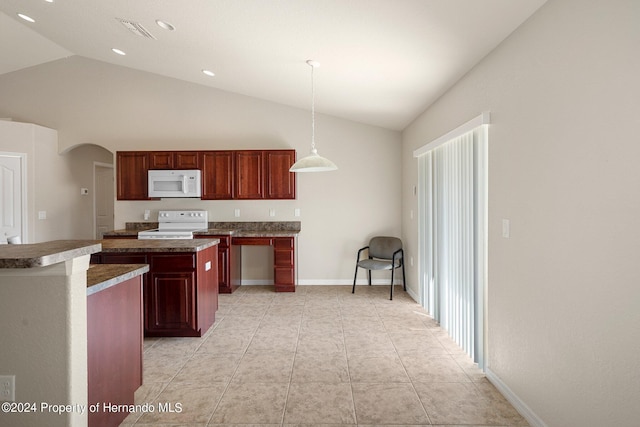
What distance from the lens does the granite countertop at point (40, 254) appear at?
133cm

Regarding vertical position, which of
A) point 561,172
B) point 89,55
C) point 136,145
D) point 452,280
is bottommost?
point 452,280

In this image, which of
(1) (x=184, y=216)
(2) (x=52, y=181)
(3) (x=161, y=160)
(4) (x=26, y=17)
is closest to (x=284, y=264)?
(1) (x=184, y=216)

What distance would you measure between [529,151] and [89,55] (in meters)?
5.87

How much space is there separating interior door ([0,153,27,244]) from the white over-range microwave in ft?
6.20

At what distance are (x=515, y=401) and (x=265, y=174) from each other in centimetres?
397

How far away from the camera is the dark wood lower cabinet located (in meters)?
1.76

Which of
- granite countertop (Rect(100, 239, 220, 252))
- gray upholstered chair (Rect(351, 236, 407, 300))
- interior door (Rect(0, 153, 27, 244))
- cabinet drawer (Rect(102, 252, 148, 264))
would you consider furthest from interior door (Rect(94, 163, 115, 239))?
gray upholstered chair (Rect(351, 236, 407, 300))

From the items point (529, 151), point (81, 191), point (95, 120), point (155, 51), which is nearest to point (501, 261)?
point (529, 151)

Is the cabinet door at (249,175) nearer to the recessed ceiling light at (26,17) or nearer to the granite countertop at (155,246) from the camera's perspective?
the granite countertop at (155,246)

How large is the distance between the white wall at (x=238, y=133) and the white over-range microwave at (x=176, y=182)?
438 mm

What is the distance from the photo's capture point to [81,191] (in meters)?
6.00

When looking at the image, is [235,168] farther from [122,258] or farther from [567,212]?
[567,212]

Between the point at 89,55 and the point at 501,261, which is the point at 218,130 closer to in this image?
the point at 89,55

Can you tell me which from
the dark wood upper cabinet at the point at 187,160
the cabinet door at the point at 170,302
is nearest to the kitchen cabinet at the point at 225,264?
the dark wood upper cabinet at the point at 187,160
